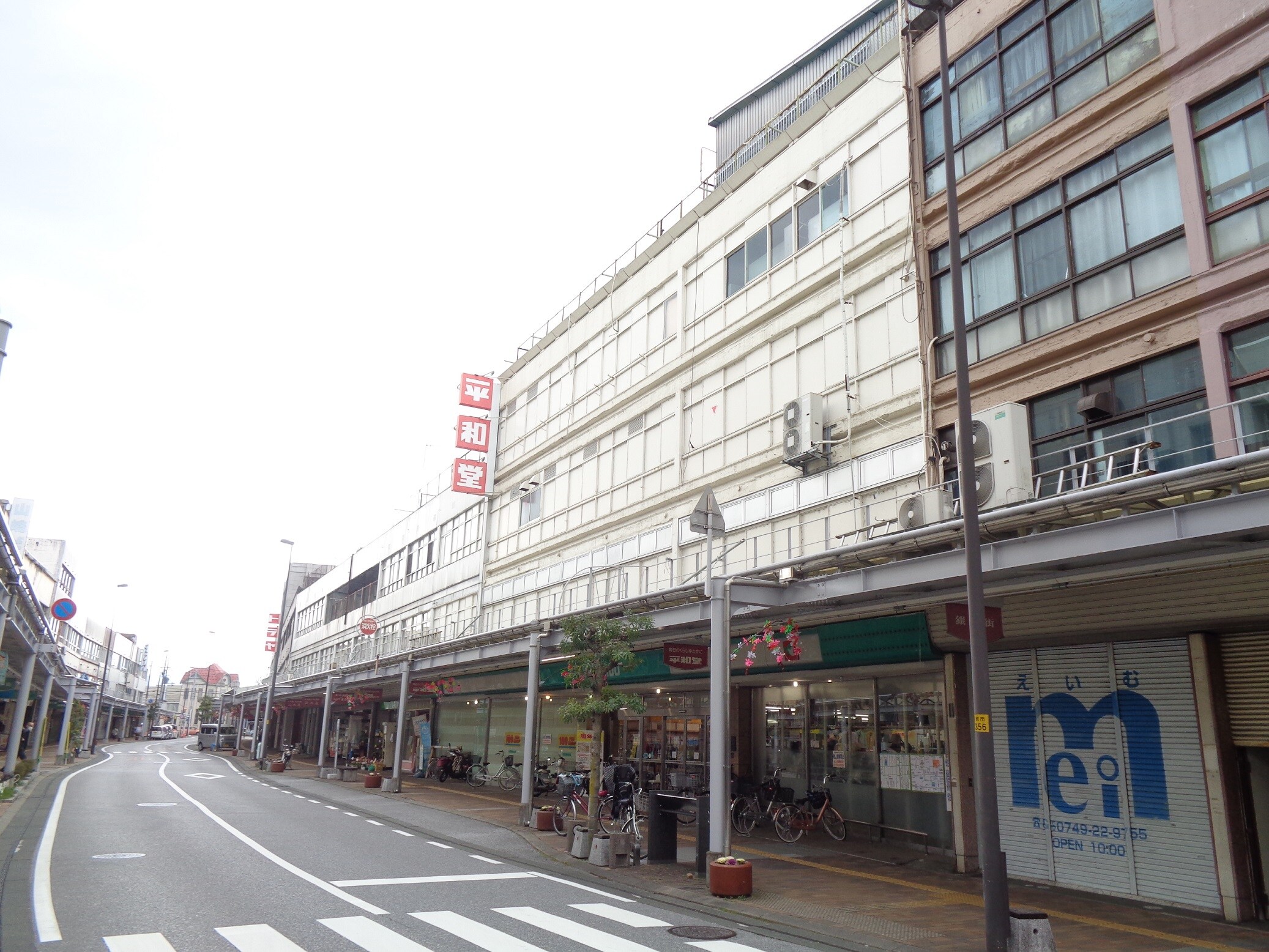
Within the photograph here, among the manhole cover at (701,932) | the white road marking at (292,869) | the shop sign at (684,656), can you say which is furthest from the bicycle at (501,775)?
the manhole cover at (701,932)

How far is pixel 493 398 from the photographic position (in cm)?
3709

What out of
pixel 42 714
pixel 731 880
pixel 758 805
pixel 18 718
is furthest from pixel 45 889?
pixel 42 714

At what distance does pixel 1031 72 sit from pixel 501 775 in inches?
1107

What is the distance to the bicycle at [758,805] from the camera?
19047 millimetres

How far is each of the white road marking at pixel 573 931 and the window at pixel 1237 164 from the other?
1167 cm

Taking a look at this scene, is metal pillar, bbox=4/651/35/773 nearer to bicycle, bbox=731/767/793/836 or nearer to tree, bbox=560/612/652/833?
tree, bbox=560/612/652/833

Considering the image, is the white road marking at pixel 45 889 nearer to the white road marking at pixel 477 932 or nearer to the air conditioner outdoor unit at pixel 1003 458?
the white road marking at pixel 477 932

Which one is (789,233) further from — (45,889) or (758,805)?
(45,889)

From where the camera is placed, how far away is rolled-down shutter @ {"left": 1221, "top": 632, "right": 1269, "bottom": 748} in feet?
37.7

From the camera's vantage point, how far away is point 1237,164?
12.2 meters

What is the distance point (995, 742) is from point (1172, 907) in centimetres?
345

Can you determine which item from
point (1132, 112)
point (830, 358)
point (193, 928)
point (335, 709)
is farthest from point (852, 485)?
point (335, 709)

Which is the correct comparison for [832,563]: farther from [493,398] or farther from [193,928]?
[493,398]

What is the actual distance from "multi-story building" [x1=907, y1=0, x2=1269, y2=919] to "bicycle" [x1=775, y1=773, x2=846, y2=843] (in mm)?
3997
